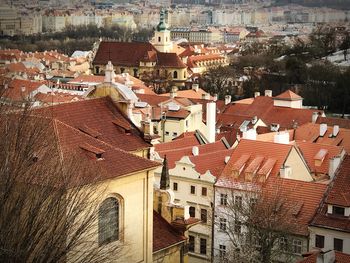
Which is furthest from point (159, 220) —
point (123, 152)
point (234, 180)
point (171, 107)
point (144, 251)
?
point (171, 107)

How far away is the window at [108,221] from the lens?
15969mm

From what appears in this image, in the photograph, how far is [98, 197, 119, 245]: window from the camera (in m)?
16.0

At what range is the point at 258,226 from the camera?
821 inches

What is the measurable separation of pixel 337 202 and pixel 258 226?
278 centimetres

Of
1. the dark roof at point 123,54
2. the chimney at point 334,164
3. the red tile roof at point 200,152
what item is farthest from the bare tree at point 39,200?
the dark roof at point 123,54

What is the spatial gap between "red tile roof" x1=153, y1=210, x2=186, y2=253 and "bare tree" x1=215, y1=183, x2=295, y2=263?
5.53 feet

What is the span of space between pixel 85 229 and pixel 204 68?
87.7 m

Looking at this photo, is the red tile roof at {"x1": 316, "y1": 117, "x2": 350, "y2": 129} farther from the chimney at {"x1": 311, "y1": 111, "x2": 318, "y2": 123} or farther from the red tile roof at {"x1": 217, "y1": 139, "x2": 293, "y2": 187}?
the red tile roof at {"x1": 217, "y1": 139, "x2": 293, "y2": 187}

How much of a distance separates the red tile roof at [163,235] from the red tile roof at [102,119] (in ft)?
7.20

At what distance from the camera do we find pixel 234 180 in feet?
83.0

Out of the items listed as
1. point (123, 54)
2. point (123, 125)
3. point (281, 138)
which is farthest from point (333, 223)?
point (123, 54)

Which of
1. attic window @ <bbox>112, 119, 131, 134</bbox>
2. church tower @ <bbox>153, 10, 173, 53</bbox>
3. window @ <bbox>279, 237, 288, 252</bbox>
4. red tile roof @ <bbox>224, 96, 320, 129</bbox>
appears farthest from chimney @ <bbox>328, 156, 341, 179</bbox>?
church tower @ <bbox>153, 10, 173, 53</bbox>

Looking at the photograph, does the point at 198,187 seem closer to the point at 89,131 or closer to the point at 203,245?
the point at 203,245

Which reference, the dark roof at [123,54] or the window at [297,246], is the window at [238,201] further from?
the dark roof at [123,54]
